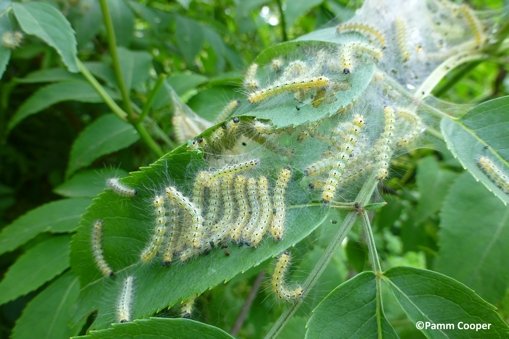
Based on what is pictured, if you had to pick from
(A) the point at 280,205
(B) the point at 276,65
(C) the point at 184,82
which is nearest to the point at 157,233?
(A) the point at 280,205

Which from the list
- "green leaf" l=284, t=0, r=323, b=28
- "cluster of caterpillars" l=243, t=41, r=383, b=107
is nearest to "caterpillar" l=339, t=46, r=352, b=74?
"cluster of caterpillars" l=243, t=41, r=383, b=107

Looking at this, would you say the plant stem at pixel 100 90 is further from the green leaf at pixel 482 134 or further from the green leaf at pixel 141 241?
the green leaf at pixel 482 134

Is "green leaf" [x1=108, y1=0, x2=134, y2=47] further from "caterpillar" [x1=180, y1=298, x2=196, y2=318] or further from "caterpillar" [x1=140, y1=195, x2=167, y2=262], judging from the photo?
"caterpillar" [x1=180, y1=298, x2=196, y2=318]

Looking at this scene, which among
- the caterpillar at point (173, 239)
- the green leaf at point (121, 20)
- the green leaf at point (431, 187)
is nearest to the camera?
the caterpillar at point (173, 239)

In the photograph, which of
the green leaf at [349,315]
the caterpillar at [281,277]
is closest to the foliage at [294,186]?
the green leaf at [349,315]

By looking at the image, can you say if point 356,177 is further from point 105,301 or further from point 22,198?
point 22,198

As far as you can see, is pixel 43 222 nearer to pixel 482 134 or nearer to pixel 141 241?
pixel 141 241
